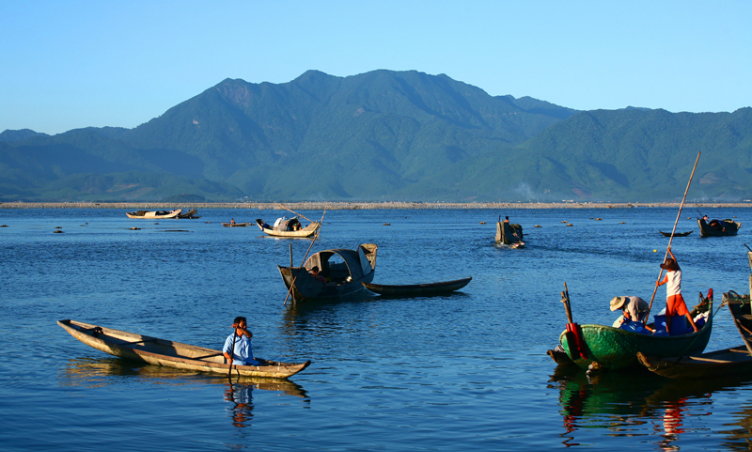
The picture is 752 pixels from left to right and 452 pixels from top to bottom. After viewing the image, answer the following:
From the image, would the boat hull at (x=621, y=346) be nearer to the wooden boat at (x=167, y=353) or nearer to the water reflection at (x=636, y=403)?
the water reflection at (x=636, y=403)

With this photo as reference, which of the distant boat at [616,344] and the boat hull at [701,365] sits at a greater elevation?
the distant boat at [616,344]

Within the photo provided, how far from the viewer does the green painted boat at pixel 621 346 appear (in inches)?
616

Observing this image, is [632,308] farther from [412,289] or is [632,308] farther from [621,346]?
[412,289]

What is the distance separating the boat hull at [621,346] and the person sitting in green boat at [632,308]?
0.59m

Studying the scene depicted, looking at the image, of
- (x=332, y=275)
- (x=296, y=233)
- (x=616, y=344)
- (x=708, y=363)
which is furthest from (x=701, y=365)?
(x=296, y=233)

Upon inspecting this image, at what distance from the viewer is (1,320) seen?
2436cm

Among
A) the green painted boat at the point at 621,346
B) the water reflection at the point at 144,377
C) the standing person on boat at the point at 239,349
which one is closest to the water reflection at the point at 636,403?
the green painted boat at the point at 621,346

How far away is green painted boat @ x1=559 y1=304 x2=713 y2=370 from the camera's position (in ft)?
51.4

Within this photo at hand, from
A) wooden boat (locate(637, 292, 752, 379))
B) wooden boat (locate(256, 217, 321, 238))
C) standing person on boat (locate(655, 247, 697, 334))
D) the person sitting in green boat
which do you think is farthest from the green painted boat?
wooden boat (locate(256, 217, 321, 238))

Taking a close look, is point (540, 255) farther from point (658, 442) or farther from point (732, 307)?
point (658, 442)

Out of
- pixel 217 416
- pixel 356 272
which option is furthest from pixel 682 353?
pixel 356 272

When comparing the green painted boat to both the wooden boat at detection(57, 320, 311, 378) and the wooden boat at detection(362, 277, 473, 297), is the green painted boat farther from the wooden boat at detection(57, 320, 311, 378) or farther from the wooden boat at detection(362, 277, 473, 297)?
the wooden boat at detection(362, 277, 473, 297)

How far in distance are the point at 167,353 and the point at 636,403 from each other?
36.9 ft

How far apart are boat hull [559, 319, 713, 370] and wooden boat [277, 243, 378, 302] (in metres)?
13.9
